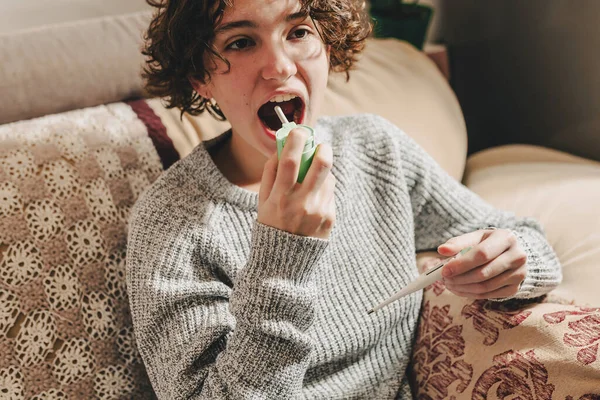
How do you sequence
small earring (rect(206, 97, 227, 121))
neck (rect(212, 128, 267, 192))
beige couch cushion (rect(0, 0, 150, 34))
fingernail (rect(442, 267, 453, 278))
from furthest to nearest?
beige couch cushion (rect(0, 0, 150, 34)) < small earring (rect(206, 97, 227, 121)) < neck (rect(212, 128, 267, 192)) < fingernail (rect(442, 267, 453, 278))

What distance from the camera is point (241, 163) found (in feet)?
3.29

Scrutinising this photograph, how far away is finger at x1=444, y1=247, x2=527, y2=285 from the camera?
2.68 ft

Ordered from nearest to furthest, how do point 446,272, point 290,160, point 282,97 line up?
point 290,160
point 446,272
point 282,97

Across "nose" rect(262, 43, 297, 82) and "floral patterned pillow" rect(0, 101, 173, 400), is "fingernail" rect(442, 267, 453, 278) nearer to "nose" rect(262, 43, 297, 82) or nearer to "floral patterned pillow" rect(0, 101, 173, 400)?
"nose" rect(262, 43, 297, 82)

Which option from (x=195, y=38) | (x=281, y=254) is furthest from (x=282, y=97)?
(x=281, y=254)

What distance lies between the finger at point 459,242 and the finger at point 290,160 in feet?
0.86

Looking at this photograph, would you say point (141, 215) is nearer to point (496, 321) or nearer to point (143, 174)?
point (143, 174)

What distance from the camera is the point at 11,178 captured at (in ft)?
3.10

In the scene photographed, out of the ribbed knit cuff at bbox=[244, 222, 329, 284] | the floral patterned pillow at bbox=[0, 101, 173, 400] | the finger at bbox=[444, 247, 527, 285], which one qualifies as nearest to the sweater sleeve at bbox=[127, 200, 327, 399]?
the ribbed knit cuff at bbox=[244, 222, 329, 284]

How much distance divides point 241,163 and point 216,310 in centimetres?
29

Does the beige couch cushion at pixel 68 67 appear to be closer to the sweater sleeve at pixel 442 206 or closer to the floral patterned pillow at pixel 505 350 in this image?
the sweater sleeve at pixel 442 206

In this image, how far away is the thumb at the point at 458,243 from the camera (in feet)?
2.63

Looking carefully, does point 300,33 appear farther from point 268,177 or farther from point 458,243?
point 458,243

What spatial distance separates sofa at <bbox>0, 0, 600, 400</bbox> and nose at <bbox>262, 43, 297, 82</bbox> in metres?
0.33
